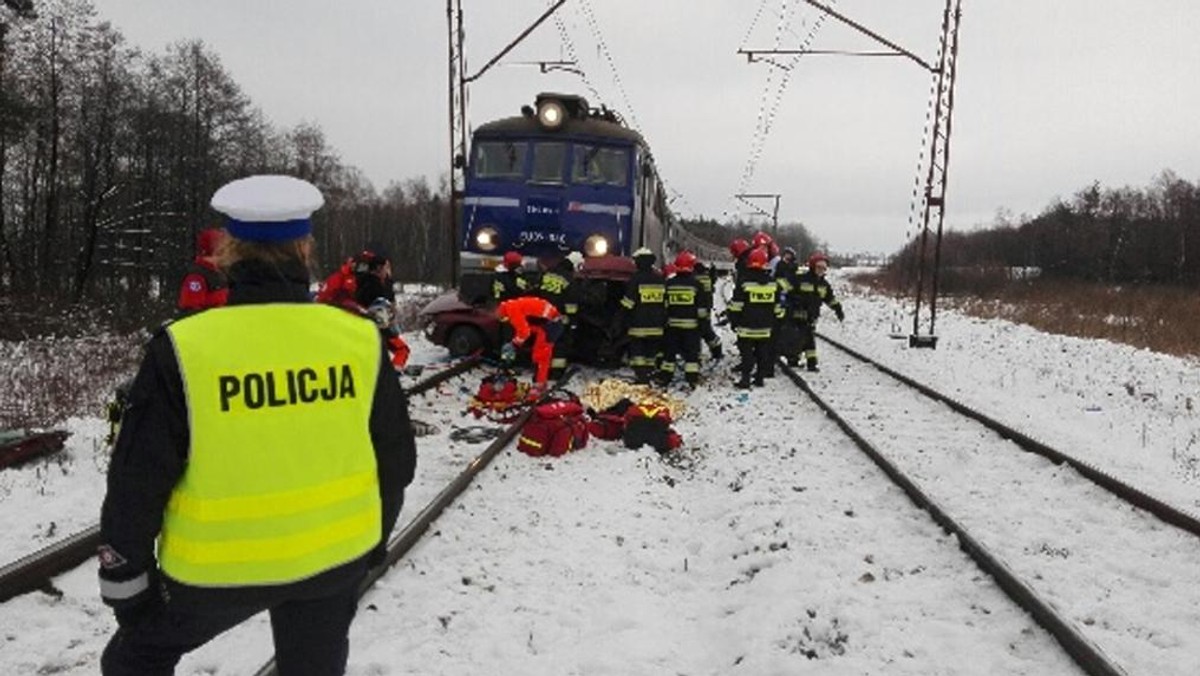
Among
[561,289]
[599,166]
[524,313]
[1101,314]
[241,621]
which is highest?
[599,166]

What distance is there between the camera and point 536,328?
1022 cm

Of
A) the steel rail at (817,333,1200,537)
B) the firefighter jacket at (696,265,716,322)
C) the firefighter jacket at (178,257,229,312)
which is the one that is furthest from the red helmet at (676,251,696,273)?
the firefighter jacket at (178,257,229,312)

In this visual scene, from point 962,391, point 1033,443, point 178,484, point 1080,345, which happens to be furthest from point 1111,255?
point 178,484

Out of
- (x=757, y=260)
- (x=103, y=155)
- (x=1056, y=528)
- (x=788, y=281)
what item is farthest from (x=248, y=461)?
(x=103, y=155)

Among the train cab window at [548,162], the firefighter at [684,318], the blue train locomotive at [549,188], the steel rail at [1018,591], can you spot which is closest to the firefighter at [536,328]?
the firefighter at [684,318]

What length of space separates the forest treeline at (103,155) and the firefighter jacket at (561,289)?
1956cm

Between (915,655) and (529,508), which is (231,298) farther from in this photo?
(529,508)

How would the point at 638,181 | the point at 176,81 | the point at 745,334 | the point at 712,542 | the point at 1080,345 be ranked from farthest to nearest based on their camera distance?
the point at 176,81 → the point at 1080,345 → the point at 638,181 → the point at 745,334 → the point at 712,542

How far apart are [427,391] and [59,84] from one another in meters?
29.1

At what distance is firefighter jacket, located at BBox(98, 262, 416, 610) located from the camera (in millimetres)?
1794

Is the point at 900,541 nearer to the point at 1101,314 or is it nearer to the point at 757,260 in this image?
the point at 757,260

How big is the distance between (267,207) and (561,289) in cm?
903

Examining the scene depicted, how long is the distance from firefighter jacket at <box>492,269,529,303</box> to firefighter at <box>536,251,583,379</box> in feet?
0.82

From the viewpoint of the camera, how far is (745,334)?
1147 centimetres
